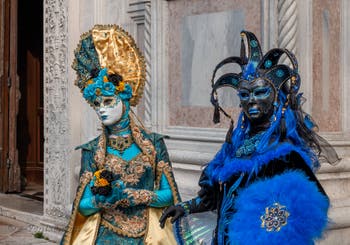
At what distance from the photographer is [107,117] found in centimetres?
450

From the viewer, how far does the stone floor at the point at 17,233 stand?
802 cm

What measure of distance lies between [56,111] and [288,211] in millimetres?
5391

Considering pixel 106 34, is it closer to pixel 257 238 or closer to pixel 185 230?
pixel 185 230

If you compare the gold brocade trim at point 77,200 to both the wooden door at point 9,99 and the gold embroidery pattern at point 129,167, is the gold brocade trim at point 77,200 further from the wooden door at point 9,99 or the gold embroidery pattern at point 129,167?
the wooden door at point 9,99

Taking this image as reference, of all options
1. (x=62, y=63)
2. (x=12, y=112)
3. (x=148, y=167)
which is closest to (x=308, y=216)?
(x=148, y=167)

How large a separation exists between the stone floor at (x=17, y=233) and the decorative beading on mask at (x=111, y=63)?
3.75 metres

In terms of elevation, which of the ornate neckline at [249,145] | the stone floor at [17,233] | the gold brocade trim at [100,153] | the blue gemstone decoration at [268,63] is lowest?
the stone floor at [17,233]

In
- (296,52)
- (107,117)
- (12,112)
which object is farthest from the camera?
(12,112)

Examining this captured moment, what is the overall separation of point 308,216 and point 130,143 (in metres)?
1.56

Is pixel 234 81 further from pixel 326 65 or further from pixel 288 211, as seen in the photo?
pixel 326 65

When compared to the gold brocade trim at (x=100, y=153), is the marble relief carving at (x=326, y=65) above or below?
above

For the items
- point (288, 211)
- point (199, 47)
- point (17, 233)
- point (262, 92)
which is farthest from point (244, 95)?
point (17, 233)

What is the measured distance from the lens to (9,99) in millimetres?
→ 10531

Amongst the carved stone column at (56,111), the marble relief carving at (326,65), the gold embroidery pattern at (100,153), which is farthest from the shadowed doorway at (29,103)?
the gold embroidery pattern at (100,153)
